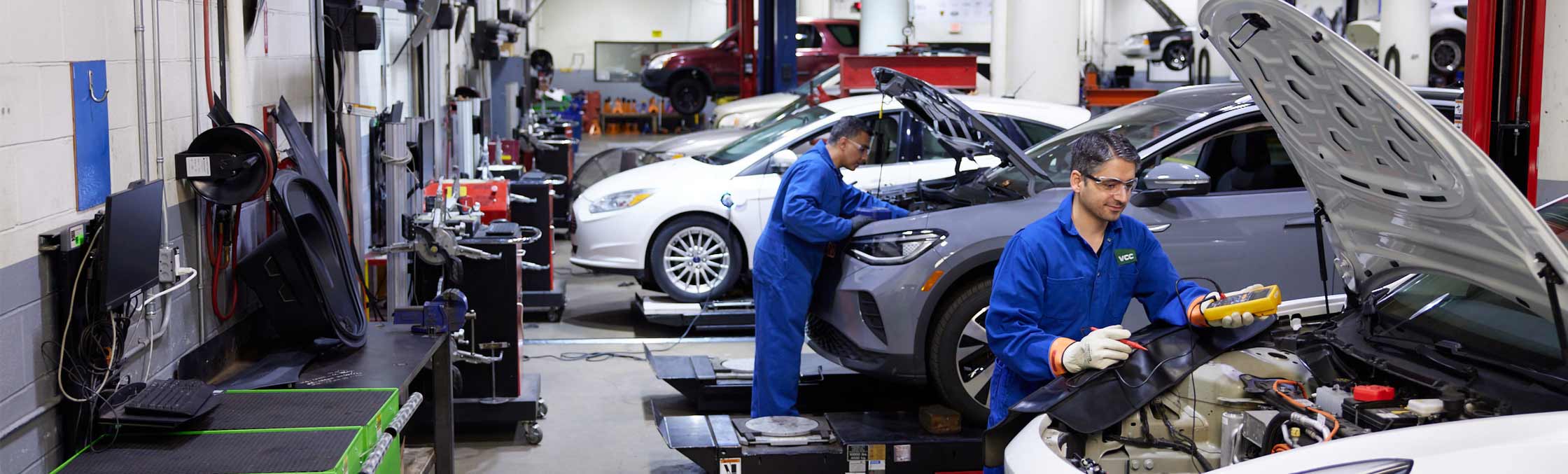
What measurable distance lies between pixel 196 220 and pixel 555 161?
8.40 meters

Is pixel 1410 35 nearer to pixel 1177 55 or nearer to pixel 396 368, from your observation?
pixel 1177 55

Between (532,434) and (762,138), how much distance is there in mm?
4009

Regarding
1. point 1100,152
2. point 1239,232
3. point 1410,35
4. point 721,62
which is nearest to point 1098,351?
point 1100,152

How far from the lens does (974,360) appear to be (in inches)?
216

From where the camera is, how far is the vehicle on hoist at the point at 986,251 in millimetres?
5398

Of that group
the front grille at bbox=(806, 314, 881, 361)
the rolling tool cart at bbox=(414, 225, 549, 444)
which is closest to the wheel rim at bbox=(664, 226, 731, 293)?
the front grille at bbox=(806, 314, 881, 361)

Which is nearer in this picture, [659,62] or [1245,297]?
[1245,297]

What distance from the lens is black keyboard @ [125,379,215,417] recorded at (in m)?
3.35

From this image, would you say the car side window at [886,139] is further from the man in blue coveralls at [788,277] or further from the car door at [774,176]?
the man in blue coveralls at [788,277]

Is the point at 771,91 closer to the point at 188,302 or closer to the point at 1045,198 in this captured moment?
the point at 1045,198

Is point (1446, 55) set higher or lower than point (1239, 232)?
higher

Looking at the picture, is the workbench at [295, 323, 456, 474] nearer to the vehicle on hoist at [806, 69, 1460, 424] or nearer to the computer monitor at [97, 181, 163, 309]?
the computer monitor at [97, 181, 163, 309]

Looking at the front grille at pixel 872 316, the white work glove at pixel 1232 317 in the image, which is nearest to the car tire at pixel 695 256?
the front grille at pixel 872 316

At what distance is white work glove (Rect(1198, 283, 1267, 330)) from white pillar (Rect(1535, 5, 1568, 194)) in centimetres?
259
